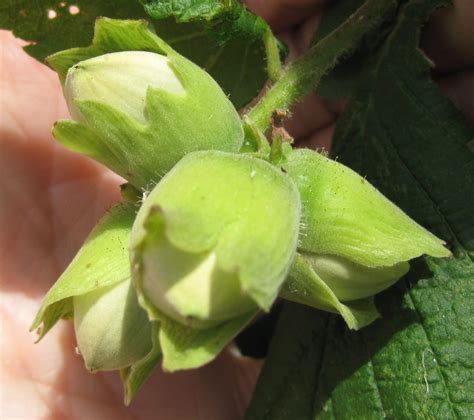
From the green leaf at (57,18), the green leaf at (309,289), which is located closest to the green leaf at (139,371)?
the green leaf at (309,289)

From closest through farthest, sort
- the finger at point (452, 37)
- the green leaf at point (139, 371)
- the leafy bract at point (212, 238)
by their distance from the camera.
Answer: the leafy bract at point (212, 238) → the green leaf at point (139, 371) → the finger at point (452, 37)

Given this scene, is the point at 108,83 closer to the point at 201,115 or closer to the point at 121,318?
the point at 201,115

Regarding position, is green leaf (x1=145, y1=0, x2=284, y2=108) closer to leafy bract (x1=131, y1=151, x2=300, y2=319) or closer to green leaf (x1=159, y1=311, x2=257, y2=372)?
leafy bract (x1=131, y1=151, x2=300, y2=319)

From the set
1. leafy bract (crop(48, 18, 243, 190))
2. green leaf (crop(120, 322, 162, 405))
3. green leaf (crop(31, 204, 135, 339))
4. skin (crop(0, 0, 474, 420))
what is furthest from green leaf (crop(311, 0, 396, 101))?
green leaf (crop(120, 322, 162, 405))

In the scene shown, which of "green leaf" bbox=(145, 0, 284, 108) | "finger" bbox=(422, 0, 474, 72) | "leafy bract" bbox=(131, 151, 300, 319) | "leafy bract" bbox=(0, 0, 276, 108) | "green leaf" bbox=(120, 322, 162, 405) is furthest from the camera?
"finger" bbox=(422, 0, 474, 72)

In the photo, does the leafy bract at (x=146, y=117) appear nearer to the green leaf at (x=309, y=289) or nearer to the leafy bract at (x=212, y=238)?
the leafy bract at (x=212, y=238)

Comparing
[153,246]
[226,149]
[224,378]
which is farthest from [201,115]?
[224,378]
